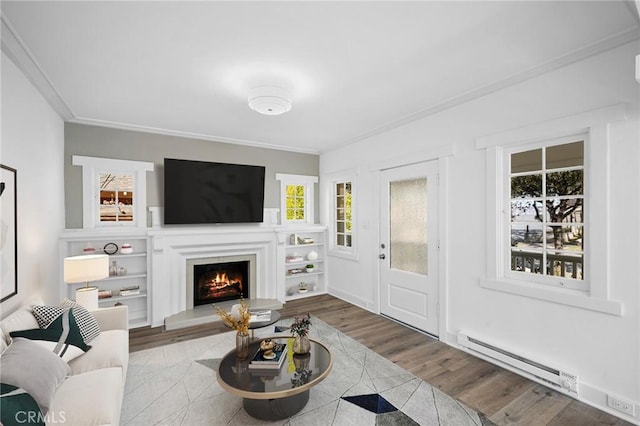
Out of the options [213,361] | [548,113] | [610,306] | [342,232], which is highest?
[548,113]

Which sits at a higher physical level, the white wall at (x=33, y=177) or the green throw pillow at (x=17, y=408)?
the white wall at (x=33, y=177)

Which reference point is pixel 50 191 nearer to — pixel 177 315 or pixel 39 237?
pixel 39 237

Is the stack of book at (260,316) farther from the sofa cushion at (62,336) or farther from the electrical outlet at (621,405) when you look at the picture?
the electrical outlet at (621,405)

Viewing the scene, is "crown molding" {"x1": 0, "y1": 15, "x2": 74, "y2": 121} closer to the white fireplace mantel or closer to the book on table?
the white fireplace mantel

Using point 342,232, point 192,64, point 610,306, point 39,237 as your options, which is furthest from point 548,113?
point 39,237

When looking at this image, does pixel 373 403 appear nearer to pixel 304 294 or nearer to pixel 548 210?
pixel 548 210

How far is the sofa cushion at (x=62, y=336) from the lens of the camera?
197 centimetres

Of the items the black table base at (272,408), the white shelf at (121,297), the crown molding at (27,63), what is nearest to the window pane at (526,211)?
the black table base at (272,408)

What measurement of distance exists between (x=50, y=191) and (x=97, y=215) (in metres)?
0.87

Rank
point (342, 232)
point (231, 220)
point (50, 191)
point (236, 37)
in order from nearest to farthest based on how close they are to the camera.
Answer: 1. point (236, 37)
2. point (50, 191)
3. point (231, 220)
4. point (342, 232)

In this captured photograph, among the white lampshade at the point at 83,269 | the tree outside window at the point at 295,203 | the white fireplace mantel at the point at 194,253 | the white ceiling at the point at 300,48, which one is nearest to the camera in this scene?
the white ceiling at the point at 300,48

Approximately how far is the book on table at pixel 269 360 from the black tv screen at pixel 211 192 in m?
2.66

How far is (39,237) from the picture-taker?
285cm

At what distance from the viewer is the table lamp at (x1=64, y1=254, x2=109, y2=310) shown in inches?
115
